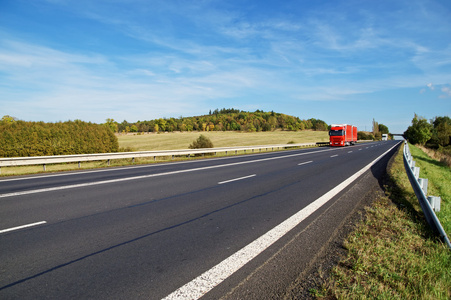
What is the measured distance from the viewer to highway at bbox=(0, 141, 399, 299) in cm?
309

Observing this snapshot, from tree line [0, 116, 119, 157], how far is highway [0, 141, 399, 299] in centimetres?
1448

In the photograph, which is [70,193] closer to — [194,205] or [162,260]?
[194,205]

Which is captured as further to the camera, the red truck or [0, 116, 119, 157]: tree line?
the red truck

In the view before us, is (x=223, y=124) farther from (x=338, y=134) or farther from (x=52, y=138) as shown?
(x=52, y=138)

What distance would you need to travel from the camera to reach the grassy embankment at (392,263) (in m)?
2.97

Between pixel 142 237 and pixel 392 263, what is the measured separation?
380 cm

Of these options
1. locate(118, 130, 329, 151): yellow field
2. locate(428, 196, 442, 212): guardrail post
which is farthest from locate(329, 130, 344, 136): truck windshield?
locate(428, 196, 442, 212): guardrail post

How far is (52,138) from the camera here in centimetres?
2173

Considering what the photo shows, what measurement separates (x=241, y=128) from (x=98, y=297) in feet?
456

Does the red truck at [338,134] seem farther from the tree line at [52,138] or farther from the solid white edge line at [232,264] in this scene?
the solid white edge line at [232,264]

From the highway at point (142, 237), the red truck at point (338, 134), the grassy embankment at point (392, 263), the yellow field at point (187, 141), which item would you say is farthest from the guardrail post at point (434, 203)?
the yellow field at point (187, 141)

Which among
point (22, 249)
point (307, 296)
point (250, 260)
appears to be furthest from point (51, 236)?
point (307, 296)

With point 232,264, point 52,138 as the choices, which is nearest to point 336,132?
point 52,138

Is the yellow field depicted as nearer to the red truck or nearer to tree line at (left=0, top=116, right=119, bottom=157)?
the red truck
